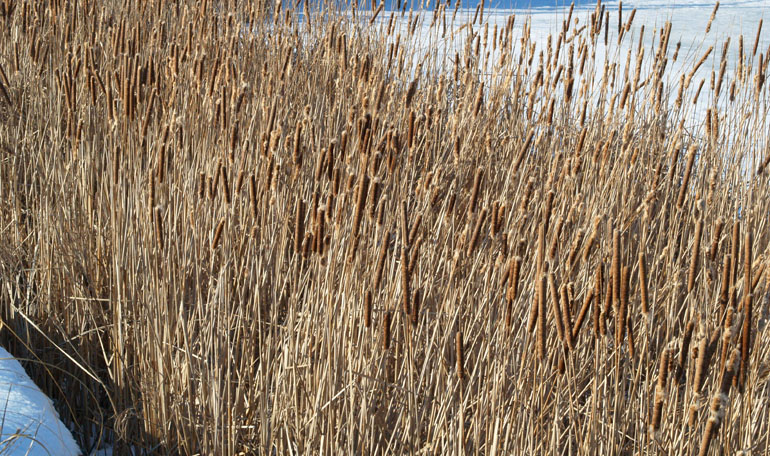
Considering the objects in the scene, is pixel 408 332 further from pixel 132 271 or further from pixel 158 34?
pixel 158 34

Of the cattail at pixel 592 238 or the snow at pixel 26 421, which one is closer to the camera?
the cattail at pixel 592 238

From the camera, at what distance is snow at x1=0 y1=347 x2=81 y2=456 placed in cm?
114

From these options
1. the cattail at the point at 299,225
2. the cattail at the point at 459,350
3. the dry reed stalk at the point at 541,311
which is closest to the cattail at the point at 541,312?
the dry reed stalk at the point at 541,311

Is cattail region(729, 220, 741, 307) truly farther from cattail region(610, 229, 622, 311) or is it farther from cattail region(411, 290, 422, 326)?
cattail region(411, 290, 422, 326)

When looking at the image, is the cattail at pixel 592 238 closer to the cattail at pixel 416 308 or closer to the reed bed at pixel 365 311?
the reed bed at pixel 365 311

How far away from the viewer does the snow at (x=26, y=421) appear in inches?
45.0

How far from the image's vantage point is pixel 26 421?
119 cm

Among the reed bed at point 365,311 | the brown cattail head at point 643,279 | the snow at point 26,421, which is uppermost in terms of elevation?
the brown cattail head at point 643,279

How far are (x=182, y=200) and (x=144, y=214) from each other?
0.45 ft

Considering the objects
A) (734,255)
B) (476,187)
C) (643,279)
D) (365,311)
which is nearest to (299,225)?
(365,311)

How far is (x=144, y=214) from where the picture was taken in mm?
1572

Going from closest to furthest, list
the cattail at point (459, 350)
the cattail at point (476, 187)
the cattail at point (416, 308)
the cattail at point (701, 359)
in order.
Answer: the cattail at point (701, 359) → the cattail at point (459, 350) → the cattail at point (416, 308) → the cattail at point (476, 187)

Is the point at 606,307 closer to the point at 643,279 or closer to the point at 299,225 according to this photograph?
the point at 643,279

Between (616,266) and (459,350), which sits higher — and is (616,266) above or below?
above
